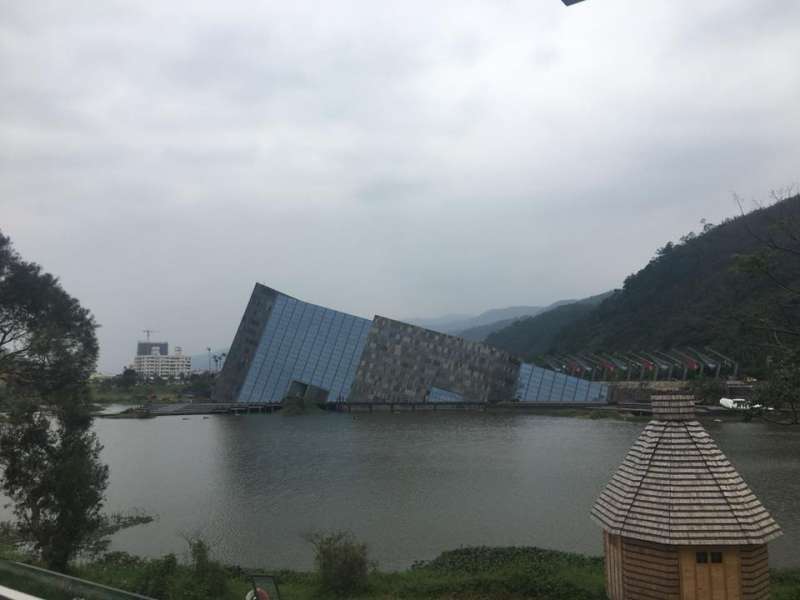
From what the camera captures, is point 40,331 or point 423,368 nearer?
point 40,331

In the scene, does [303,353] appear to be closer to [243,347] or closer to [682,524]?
[243,347]

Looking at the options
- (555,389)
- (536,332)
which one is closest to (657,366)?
(555,389)

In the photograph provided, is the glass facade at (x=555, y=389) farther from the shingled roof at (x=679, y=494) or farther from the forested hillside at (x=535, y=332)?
the forested hillside at (x=535, y=332)

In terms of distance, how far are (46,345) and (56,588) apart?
6455mm

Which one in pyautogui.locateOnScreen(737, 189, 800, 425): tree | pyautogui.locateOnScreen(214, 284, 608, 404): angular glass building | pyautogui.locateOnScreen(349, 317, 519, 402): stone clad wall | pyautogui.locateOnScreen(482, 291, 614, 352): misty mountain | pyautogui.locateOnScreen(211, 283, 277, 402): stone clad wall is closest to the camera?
pyautogui.locateOnScreen(737, 189, 800, 425): tree

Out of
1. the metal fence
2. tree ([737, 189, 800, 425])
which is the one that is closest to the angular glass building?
tree ([737, 189, 800, 425])

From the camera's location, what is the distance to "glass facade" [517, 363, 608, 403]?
44969 millimetres

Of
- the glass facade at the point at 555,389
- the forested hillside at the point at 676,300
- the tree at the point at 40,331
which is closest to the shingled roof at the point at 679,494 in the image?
the tree at the point at 40,331

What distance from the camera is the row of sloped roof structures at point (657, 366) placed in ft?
162

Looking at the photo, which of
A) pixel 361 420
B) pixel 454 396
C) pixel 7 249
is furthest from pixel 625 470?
pixel 454 396

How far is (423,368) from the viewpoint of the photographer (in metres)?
44.8

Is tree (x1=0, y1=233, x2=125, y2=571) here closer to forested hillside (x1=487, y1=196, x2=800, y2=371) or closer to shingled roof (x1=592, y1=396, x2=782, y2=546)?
shingled roof (x1=592, y1=396, x2=782, y2=546)

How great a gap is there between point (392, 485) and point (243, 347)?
29.4 metres

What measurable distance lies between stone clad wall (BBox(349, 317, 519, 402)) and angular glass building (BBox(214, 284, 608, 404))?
0.24ft
